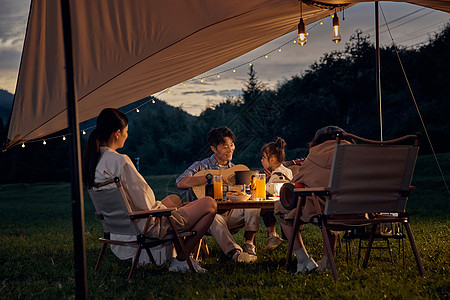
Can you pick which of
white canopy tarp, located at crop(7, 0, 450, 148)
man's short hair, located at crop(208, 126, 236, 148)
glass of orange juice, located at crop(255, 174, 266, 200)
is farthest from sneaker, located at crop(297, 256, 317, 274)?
white canopy tarp, located at crop(7, 0, 450, 148)

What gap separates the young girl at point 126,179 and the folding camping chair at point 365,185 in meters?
0.78

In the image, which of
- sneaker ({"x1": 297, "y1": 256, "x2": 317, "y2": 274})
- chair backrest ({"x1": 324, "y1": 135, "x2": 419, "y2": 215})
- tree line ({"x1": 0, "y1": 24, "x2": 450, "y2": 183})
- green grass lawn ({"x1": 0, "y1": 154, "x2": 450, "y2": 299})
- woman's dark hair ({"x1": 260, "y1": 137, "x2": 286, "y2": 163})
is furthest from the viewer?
tree line ({"x1": 0, "y1": 24, "x2": 450, "y2": 183})

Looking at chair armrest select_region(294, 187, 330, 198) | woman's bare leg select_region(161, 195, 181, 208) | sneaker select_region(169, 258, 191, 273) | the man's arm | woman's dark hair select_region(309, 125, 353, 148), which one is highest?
woman's dark hair select_region(309, 125, 353, 148)

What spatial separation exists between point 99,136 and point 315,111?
2390cm

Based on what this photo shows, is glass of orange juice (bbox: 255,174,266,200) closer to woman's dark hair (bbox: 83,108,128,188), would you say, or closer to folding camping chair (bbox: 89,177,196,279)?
folding camping chair (bbox: 89,177,196,279)

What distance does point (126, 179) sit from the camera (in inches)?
131

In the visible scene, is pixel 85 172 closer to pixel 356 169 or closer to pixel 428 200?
pixel 356 169

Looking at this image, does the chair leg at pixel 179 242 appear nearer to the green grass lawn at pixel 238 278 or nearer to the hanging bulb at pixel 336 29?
the green grass lawn at pixel 238 278

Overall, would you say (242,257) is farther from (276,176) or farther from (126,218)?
(126,218)

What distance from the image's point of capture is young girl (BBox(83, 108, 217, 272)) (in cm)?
333

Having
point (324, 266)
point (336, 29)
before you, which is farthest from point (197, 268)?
point (336, 29)

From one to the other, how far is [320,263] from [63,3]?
255 cm

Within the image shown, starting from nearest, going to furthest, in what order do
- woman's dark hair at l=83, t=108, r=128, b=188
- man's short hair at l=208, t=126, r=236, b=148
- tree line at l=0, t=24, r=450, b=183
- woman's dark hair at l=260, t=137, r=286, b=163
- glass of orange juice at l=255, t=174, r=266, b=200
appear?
woman's dark hair at l=83, t=108, r=128, b=188, glass of orange juice at l=255, t=174, r=266, b=200, woman's dark hair at l=260, t=137, r=286, b=163, man's short hair at l=208, t=126, r=236, b=148, tree line at l=0, t=24, r=450, b=183

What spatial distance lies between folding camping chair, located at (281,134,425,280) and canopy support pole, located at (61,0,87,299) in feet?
5.27
